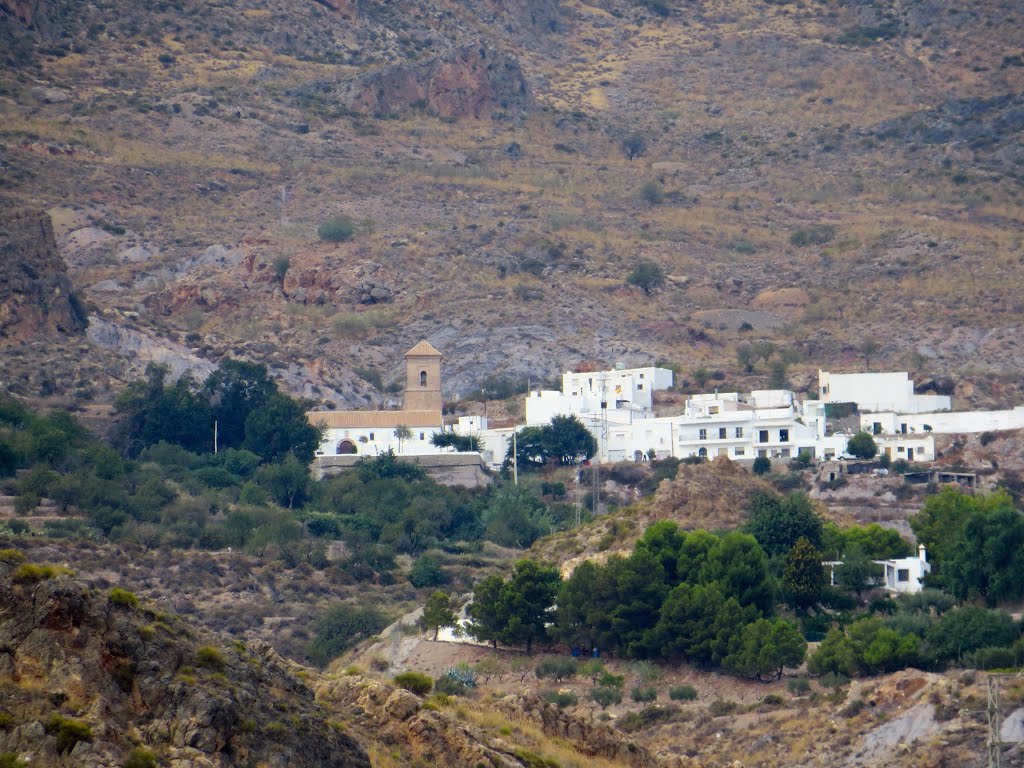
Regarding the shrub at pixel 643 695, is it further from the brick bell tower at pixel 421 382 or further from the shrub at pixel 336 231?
the shrub at pixel 336 231

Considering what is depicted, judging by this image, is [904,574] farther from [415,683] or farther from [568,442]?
[415,683]

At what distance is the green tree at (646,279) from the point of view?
9600 centimetres

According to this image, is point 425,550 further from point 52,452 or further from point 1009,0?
point 1009,0

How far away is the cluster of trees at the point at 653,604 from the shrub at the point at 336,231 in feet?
170

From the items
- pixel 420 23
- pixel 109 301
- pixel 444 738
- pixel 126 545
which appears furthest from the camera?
pixel 420 23

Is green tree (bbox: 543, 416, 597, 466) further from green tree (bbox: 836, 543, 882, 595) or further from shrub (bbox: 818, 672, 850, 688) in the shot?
shrub (bbox: 818, 672, 850, 688)

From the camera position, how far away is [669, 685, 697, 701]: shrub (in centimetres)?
4266

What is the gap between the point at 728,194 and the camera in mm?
114375

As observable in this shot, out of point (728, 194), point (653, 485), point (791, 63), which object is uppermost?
point (791, 63)

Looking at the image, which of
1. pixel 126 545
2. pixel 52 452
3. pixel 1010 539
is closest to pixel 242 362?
pixel 52 452

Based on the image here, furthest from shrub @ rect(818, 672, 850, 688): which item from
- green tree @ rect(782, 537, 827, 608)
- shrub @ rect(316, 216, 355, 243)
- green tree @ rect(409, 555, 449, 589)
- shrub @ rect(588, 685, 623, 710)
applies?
shrub @ rect(316, 216, 355, 243)

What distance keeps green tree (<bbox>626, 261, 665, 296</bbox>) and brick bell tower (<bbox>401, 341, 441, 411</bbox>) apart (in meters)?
20.2

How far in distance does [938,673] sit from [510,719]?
Answer: 17249mm

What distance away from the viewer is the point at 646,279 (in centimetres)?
9606
